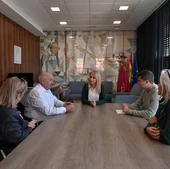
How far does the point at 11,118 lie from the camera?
1.46 m

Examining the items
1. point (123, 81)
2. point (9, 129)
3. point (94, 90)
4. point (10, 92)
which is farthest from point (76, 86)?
point (9, 129)

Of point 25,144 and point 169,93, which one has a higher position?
point 169,93

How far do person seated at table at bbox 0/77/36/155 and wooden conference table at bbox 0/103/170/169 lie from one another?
11 centimetres

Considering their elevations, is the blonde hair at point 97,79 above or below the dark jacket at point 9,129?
above

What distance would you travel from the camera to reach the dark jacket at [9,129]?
1.44m

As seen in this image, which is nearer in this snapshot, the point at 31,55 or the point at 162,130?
the point at 162,130

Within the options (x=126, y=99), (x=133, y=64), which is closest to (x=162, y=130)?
(x=126, y=99)

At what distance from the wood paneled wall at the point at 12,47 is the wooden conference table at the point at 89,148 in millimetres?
3378

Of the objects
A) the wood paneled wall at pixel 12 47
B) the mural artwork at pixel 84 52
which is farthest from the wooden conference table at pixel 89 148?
the mural artwork at pixel 84 52

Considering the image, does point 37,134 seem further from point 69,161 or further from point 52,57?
point 52,57

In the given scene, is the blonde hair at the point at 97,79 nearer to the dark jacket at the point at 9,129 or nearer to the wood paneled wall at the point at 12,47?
the dark jacket at the point at 9,129

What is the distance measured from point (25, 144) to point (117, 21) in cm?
530

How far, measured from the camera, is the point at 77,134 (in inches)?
60.4

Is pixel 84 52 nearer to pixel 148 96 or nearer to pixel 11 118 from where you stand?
pixel 148 96
